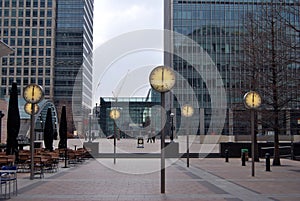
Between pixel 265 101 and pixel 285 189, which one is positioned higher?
pixel 265 101

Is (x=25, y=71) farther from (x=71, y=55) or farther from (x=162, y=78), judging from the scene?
(x=162, y=78)

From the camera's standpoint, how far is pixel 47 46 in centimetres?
12738

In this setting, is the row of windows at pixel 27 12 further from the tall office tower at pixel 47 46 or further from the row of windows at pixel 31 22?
the row of windows at pixel 31 22

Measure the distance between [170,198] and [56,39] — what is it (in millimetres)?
123316

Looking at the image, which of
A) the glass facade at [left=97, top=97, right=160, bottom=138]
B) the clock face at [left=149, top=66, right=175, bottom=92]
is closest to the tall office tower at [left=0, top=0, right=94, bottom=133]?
the glass facade at [left=97, top=97, right=160, bottom=138]

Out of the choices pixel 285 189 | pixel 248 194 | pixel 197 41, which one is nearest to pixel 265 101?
pixel 285 189

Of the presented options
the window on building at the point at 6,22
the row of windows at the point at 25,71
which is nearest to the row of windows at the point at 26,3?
the window on building at the point at 6,22

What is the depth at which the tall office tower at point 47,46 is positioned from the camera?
125 meters

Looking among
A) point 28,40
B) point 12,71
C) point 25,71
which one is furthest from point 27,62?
point 28,40

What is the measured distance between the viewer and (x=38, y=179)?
16.5m

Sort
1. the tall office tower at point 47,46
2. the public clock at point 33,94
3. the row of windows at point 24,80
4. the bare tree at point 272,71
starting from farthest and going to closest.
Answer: the tall office tower at point 47,46 < the row of windows at point 24,80 < the bare tree at point 272,71 < the public clock at point 33,94

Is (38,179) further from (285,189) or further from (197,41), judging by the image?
(197,41)

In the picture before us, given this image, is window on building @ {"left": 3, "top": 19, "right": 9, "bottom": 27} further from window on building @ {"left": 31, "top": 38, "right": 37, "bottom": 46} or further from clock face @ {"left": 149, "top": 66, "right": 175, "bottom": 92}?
clock face @ {"left": 149, "top": 66, "right": 175, "bottom": 92}

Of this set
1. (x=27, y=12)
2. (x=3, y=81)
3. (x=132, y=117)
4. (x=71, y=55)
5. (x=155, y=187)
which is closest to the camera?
(x=155, y=187)
